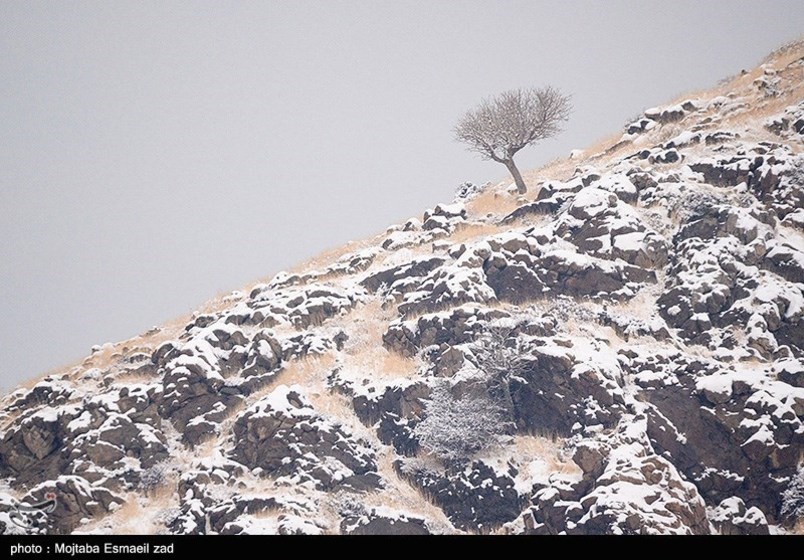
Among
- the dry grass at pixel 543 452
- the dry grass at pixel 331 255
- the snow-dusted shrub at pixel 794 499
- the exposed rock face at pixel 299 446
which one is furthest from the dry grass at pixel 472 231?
the snow-dusted shrub at pixel 794 499

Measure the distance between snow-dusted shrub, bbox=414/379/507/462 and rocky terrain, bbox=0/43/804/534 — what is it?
0.10 metres

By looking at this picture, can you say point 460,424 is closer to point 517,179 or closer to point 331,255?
point 331,255

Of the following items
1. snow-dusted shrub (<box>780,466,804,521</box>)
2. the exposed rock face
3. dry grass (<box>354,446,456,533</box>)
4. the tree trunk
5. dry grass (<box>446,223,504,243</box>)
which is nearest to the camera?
snow-dusted shrub (<box>780,466,804,521</box>)

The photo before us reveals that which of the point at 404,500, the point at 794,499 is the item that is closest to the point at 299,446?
the point at 404,500

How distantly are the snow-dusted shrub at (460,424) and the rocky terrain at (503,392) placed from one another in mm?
96

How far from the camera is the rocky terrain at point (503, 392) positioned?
70.1 feet

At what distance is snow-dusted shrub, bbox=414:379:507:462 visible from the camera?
24516mm

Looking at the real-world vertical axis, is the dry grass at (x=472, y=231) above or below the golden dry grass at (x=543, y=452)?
above

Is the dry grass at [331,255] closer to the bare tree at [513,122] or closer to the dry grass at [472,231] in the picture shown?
the dry grass at [472,231]

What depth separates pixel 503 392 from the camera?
2628cm

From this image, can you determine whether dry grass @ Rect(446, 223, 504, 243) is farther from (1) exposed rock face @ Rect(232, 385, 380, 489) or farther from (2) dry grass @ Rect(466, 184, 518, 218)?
(1) exposed rock face @ Rect(232, 385, 380, 489)

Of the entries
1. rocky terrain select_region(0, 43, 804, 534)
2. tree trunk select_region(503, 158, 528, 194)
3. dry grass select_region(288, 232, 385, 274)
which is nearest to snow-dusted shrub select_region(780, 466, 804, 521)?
rocky terrain select_region(0, 43, 804, 534)

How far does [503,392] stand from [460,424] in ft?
8.38
